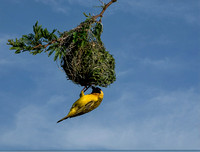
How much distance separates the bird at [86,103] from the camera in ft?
28.2

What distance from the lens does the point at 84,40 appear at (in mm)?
8766

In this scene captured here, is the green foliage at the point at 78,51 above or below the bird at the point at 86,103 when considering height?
above

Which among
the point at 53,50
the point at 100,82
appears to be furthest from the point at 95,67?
the point at 53,50

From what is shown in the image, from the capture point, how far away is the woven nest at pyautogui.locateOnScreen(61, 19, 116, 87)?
28.6 feet

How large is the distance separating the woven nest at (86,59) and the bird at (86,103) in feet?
0.66

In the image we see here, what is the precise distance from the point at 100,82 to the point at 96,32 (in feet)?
3.44

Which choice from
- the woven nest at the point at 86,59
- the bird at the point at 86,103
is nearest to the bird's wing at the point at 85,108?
the bird at the point at 86,103

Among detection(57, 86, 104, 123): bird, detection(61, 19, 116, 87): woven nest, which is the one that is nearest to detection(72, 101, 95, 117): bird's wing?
detection(57, 86, 104, 123): bird

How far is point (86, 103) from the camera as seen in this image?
8.59m

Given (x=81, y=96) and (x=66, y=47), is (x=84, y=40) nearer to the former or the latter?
(x=66, y=47)

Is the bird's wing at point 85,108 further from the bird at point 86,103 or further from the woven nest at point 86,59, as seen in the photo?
the woven nest at point 86,59

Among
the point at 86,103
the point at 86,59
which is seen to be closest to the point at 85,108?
the point at 86,103

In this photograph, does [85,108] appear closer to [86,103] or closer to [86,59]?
[86,103]

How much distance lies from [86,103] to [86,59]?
31.4 inches
